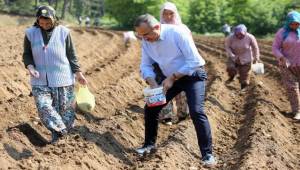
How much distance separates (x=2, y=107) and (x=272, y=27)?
40.0m

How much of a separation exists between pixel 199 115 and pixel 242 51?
586 cm

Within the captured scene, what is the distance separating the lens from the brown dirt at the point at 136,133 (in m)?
5.92

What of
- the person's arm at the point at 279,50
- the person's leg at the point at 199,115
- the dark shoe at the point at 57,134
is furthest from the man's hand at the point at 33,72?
the person's arm at the point at 279,50

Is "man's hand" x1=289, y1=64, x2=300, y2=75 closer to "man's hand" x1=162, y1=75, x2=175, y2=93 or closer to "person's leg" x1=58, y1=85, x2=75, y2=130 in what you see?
"man's hand" x1=162, y1=75, x2=175, y2=93

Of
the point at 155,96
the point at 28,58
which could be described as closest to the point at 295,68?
the point at 155,96

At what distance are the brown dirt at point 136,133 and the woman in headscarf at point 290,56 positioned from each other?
335 mm

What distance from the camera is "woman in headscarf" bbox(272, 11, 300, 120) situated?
9.24 m

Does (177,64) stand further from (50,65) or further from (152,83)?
(50,65)

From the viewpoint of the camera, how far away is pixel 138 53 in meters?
20.3

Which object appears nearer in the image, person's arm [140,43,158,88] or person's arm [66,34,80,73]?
person's arm [140,43,158,88]

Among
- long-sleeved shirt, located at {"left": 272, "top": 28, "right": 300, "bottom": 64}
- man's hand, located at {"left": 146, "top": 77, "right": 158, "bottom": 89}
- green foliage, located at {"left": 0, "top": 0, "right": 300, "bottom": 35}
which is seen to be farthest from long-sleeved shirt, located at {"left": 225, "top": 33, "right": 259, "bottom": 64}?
green foliage, located at {"left": 0, "top": 0, "right": 300, "bottom": 35}

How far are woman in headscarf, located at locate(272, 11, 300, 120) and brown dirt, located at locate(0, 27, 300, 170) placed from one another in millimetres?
335

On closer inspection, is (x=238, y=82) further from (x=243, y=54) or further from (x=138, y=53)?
(x=138, y=53)

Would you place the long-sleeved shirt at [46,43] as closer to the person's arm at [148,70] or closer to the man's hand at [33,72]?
the man's hand at [33,72]
